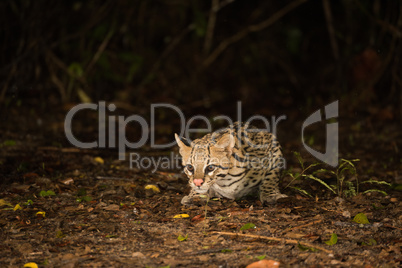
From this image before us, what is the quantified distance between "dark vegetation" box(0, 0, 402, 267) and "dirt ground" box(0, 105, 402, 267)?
22 millimetres

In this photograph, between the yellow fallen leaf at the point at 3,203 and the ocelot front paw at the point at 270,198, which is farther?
the ocelot front paw at the point at 270,198

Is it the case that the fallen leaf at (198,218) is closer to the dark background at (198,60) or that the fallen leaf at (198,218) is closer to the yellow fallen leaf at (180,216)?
the yellow fallen leaf at (180,216)

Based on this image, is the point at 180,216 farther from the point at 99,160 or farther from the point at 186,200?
the point at 99,160

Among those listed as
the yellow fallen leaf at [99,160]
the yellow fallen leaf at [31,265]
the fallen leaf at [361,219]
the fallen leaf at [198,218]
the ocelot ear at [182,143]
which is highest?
the ocelot ear at [182,143]

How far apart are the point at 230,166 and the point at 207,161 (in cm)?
32

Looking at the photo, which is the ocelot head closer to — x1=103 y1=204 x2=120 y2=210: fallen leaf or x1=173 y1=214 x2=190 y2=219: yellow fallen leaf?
x1=173 y1=214 x2=190 y2=219: yellow fallen leaf

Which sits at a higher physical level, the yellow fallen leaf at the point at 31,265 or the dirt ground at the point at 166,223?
the dirt ground at the point at 166,223

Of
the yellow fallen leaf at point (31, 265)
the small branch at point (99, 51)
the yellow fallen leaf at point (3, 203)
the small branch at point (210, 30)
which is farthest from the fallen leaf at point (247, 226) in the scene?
the small branch at point (210, 30)

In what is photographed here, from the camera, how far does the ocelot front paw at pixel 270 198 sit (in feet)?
18.9

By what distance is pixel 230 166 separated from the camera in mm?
Result: 5684

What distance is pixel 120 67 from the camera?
45.6ft

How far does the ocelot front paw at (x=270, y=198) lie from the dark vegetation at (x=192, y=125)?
0.62 ft

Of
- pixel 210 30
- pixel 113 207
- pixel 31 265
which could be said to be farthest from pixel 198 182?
pixel 210 30

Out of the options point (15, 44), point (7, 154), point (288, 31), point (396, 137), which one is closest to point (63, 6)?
point (15, 44)
